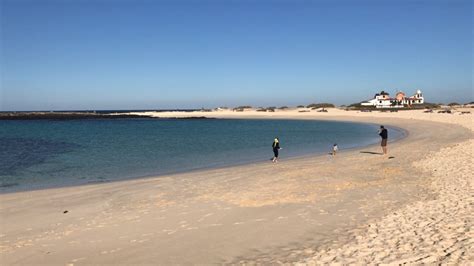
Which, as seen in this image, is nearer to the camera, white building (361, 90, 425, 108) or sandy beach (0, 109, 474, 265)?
sandy beach (0, 109, 474, 265)

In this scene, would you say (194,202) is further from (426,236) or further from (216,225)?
(426,236)

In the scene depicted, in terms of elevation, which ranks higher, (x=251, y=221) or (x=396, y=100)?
(x=396, y=100)

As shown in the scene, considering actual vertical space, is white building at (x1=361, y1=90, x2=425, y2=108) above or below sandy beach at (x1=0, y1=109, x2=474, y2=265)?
above

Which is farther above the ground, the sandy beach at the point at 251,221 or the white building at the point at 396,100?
the white building at the point at 396,100

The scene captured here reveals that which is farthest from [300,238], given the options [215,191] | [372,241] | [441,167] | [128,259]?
[441,167]

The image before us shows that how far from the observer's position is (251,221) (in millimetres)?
9625

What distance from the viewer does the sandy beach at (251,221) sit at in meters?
7.32

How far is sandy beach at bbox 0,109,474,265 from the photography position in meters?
7.32

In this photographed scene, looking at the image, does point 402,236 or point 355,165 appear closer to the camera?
point 402,236

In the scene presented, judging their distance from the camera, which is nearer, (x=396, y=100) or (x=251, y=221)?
(x=251, y=221)

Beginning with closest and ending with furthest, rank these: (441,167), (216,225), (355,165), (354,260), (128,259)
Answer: (354,260), (128,259), (216,225), (441,167), (355,165)

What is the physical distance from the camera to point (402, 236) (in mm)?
7832

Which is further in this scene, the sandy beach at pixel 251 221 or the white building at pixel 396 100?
the white building at pixel 396 100

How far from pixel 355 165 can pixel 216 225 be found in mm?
11802
